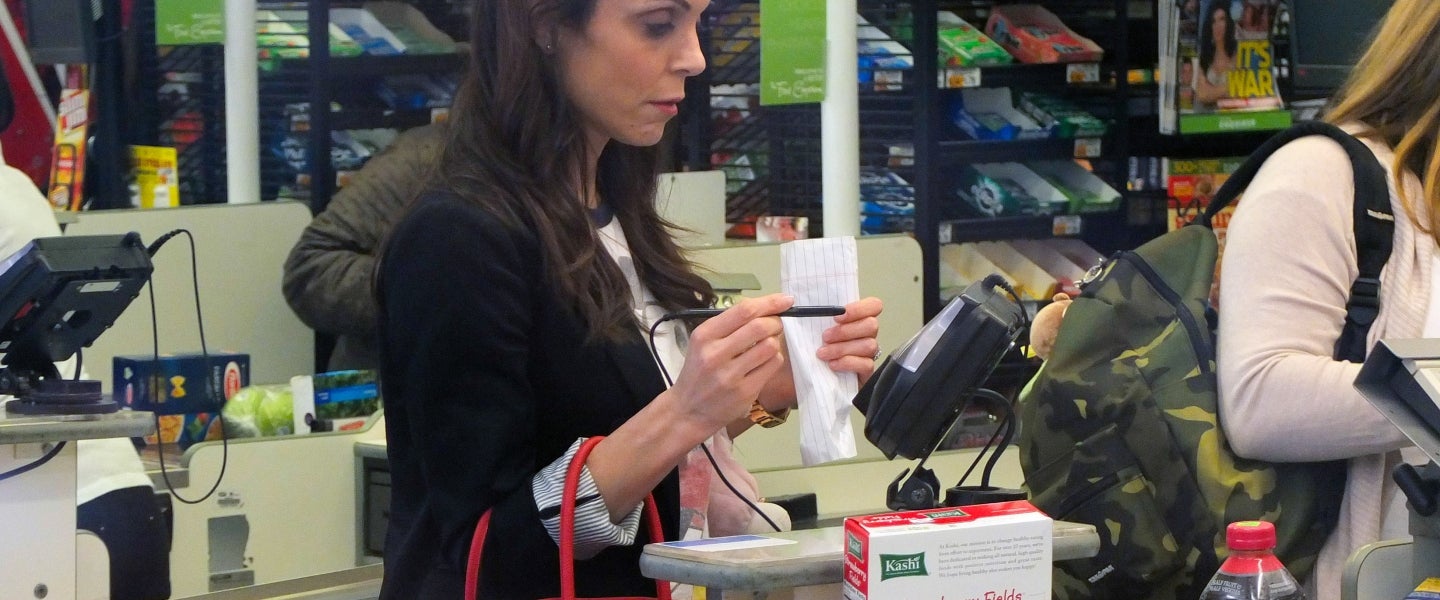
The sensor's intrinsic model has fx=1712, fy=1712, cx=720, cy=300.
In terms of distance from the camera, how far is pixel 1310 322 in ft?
6.62

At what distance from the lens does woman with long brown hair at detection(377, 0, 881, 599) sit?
5.27 ft

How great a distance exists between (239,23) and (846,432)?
3.47 metres

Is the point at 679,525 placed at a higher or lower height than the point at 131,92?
lower

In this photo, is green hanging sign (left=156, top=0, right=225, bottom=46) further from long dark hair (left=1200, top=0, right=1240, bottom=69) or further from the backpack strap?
the backpack strap

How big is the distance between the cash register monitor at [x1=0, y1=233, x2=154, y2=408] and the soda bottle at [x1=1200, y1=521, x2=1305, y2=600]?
1646mm

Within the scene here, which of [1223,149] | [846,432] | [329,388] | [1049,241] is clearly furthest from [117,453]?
[1223,149]

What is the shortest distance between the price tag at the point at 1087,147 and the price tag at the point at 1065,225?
20 centimetres

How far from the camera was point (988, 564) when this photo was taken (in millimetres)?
1413

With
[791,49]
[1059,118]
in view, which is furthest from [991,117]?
[791,49]

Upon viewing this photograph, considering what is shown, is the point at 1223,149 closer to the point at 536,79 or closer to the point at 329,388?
the point at 329,388

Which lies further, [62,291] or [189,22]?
[189,22]

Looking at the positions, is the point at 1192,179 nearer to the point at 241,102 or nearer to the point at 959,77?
the point at 959,77

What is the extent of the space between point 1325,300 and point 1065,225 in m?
3.20

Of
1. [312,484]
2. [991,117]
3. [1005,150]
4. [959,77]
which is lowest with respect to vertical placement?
[312,484]
